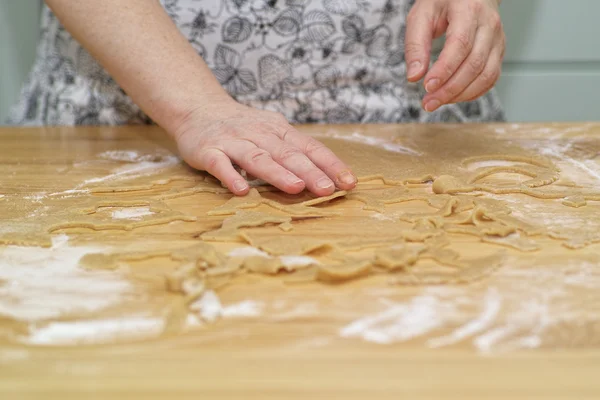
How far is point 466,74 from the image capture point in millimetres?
1078

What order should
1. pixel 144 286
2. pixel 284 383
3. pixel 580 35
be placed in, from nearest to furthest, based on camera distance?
pixel 284 383
pixel 144 286
pixel 580 35

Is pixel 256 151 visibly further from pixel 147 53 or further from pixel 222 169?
pixel 147 53

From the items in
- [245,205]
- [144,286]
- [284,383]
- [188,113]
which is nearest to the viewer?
[284,383]

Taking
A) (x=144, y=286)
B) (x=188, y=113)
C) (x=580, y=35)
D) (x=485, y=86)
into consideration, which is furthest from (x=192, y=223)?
(x=580, y=35)

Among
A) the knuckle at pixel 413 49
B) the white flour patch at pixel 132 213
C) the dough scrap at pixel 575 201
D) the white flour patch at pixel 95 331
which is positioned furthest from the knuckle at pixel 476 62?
the white flour patch at pixel 95 331

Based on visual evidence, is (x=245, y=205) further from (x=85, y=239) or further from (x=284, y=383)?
(x=284, y=383)

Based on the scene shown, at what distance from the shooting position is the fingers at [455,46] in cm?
104

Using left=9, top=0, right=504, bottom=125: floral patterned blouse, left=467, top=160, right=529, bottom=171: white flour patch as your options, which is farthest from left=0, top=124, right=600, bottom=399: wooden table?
left=9, top=0, right=504, bottom=125: floral patterned blouse

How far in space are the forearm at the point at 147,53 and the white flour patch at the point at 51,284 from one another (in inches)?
17.2

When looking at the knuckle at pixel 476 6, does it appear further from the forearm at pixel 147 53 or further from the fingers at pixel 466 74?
the forearm at pixel 147 53

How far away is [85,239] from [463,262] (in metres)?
0.49

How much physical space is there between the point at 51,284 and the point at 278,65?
0.82m

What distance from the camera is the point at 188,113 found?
1104 millimetres

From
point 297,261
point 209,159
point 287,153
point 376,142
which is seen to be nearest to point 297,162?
point 287,153
